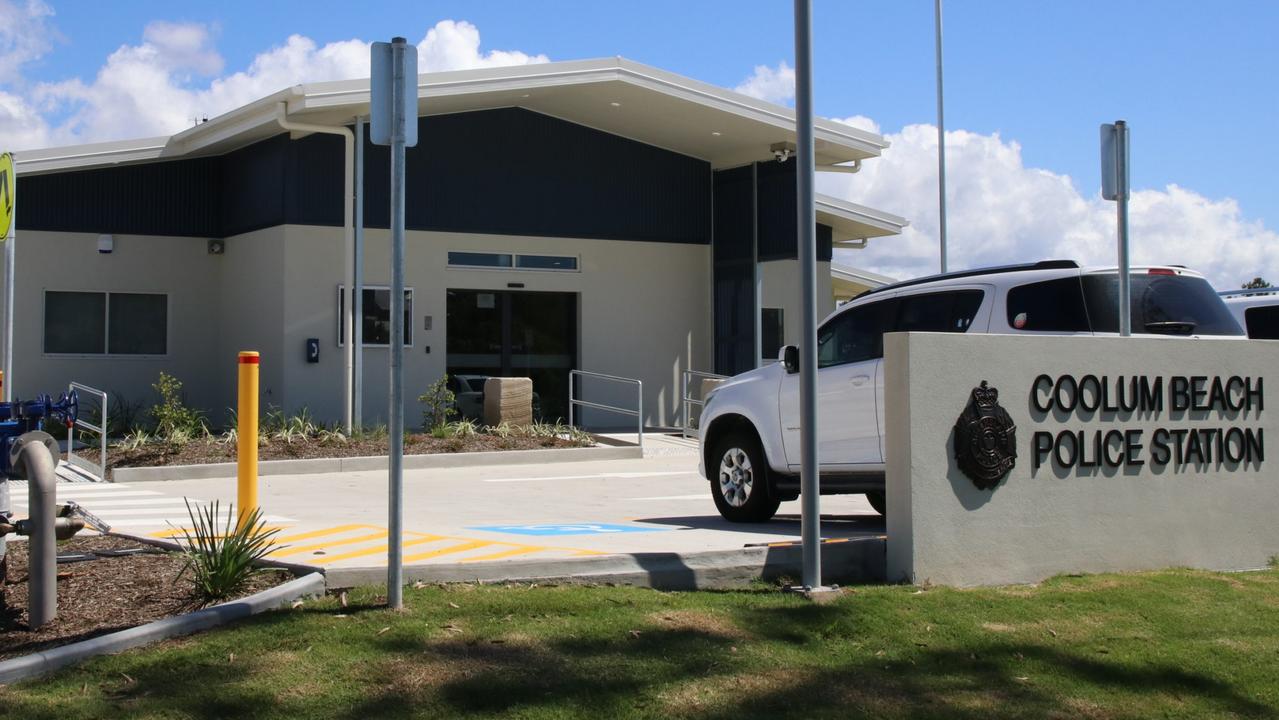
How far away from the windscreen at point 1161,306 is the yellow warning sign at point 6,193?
23.5ft

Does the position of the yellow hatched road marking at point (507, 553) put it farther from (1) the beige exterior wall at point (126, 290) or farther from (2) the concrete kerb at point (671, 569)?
(1) the beige exterior wall at point (126, 290)

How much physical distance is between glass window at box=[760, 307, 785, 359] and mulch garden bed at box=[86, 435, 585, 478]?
6347 mm

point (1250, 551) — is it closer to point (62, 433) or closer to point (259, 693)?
point (259, 693)

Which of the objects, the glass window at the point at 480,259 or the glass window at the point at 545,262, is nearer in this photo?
the glass window at the point at 480,259

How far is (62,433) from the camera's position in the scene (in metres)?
18.2

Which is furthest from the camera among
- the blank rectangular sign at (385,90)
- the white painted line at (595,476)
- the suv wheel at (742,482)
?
the white painted line at (595,476)

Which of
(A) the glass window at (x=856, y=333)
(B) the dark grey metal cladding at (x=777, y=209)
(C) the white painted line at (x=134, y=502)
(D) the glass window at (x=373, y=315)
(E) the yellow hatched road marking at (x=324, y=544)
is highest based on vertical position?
(B) the dark grey metal cladding at (x=777, y=209)

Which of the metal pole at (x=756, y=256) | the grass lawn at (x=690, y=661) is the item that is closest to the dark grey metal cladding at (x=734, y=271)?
the metal pole at (x=756, y=256)

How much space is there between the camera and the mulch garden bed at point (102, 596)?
5930 mm

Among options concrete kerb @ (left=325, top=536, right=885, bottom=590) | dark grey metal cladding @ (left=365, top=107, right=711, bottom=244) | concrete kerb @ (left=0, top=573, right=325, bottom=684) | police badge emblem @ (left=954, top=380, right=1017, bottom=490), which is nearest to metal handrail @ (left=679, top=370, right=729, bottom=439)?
dark grey metal cladding @ (left=365, top=107, right=711, bottom=244)

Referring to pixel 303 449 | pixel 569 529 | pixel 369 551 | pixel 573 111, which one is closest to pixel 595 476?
pixel 303 449

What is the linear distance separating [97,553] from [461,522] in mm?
3415

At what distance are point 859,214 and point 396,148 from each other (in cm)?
1805

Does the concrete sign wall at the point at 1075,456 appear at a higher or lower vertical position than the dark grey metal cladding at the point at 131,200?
lower
